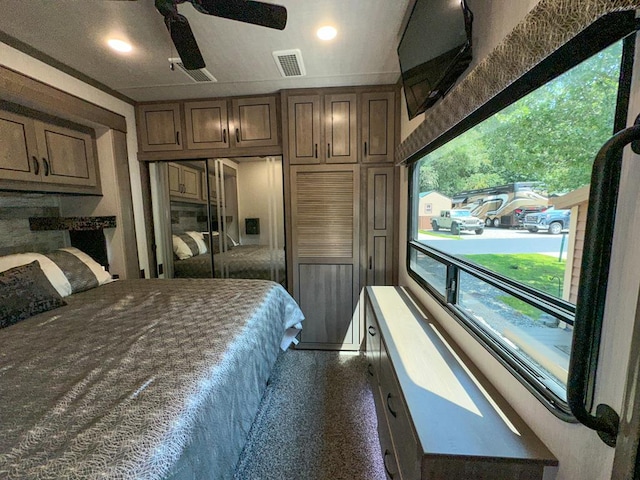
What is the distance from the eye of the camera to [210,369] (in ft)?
3.54

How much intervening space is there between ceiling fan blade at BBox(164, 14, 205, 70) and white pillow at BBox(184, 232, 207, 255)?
163 cm

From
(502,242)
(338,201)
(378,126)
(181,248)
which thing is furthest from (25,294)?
(378,126)

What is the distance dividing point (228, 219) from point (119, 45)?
156 cm

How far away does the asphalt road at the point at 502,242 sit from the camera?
0.83 metres

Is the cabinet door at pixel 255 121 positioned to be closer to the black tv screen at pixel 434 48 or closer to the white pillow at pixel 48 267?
A: the black tv screen at pixel 434 48

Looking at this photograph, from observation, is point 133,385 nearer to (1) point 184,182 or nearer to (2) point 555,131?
(2) point 555,131

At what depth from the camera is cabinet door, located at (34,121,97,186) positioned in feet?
6.61

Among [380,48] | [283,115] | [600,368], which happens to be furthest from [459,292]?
[283,115]

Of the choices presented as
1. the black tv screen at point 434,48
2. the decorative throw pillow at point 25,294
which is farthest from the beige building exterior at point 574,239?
the decorative throw pillow at point 25,294

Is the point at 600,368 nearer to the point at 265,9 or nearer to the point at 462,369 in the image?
the point at 462,369

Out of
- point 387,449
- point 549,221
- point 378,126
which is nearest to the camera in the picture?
point 549,221

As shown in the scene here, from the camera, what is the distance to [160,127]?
8.89 feet

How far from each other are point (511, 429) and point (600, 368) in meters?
0.38

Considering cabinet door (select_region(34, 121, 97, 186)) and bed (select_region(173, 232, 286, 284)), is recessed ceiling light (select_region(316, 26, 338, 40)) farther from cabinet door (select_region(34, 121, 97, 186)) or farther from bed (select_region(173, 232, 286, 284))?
cabinet door (select_region(34, 121, 97, 186))
